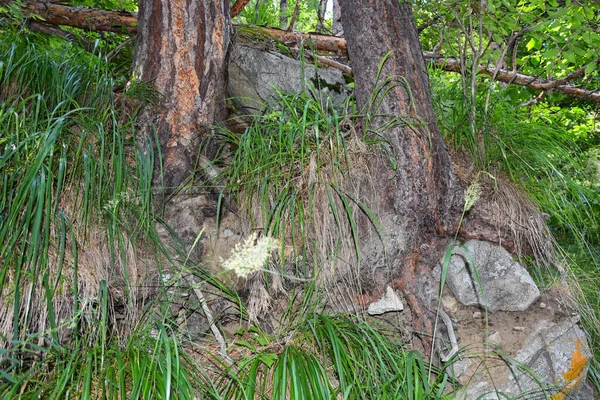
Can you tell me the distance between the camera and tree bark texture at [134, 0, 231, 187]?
296 cm

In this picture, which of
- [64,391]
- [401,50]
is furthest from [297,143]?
[64,391]

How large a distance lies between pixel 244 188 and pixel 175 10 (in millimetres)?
1107

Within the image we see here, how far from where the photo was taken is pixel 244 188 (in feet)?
9.16

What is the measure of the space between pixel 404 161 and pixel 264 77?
139cm

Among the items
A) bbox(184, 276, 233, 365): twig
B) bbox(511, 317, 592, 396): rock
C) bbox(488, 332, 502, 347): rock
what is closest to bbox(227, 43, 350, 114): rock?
bbox(184, 276, 233, 365): twig

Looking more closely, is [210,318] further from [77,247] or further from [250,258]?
[77,247]

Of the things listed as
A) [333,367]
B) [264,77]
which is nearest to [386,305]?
[333,367]

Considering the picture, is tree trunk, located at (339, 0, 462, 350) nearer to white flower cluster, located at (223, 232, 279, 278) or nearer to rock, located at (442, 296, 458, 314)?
rock, located at (442, 296, 458, 314)

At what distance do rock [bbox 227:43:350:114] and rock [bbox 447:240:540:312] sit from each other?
Answer: 4.68 feet

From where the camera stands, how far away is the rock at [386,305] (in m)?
2.65

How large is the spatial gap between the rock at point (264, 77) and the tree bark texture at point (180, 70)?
0.43 m

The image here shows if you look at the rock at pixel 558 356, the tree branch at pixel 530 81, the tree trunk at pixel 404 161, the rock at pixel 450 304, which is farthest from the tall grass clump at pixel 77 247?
the tree branch at pixel 530 81

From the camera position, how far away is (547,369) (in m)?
2.54

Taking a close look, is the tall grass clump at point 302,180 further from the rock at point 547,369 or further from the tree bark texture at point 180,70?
the rock at point 547,369
